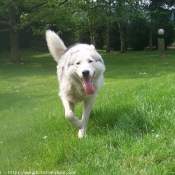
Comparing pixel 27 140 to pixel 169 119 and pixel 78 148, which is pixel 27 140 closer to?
pixel 78 148

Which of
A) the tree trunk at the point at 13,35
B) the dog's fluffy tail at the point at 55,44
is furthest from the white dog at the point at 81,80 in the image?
the tree trunk at the point at 13,35

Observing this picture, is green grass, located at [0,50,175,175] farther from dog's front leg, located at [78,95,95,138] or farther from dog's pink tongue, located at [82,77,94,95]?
dog's pink tongue, located at [82,77,94,95]

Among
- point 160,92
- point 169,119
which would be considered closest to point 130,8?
point 160,92

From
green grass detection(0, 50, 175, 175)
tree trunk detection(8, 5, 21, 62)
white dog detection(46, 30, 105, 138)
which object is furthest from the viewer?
tree trunk detection(8, 5, 21, 62)

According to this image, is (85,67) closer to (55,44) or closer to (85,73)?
(85,73)

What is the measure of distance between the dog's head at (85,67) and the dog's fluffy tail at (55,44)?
1.24 m

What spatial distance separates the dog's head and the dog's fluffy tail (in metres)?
1.24

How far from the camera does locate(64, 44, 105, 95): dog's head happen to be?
412 centimetres

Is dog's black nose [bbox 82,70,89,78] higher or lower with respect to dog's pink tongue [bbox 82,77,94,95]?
higher

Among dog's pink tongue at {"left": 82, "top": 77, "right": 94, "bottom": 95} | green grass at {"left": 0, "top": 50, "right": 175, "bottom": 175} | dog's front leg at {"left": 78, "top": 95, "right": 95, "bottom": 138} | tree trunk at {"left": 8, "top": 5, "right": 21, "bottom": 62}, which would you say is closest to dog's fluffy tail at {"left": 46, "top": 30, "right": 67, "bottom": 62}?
green grass at {"left": 0, "top": 50, "right": 175, "bottom": 175}

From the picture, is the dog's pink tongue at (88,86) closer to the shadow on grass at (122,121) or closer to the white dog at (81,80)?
the white dog at (81,80)

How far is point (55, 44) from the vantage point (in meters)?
5.75

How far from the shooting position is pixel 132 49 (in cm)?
3272

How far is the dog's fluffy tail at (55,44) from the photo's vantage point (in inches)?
225
